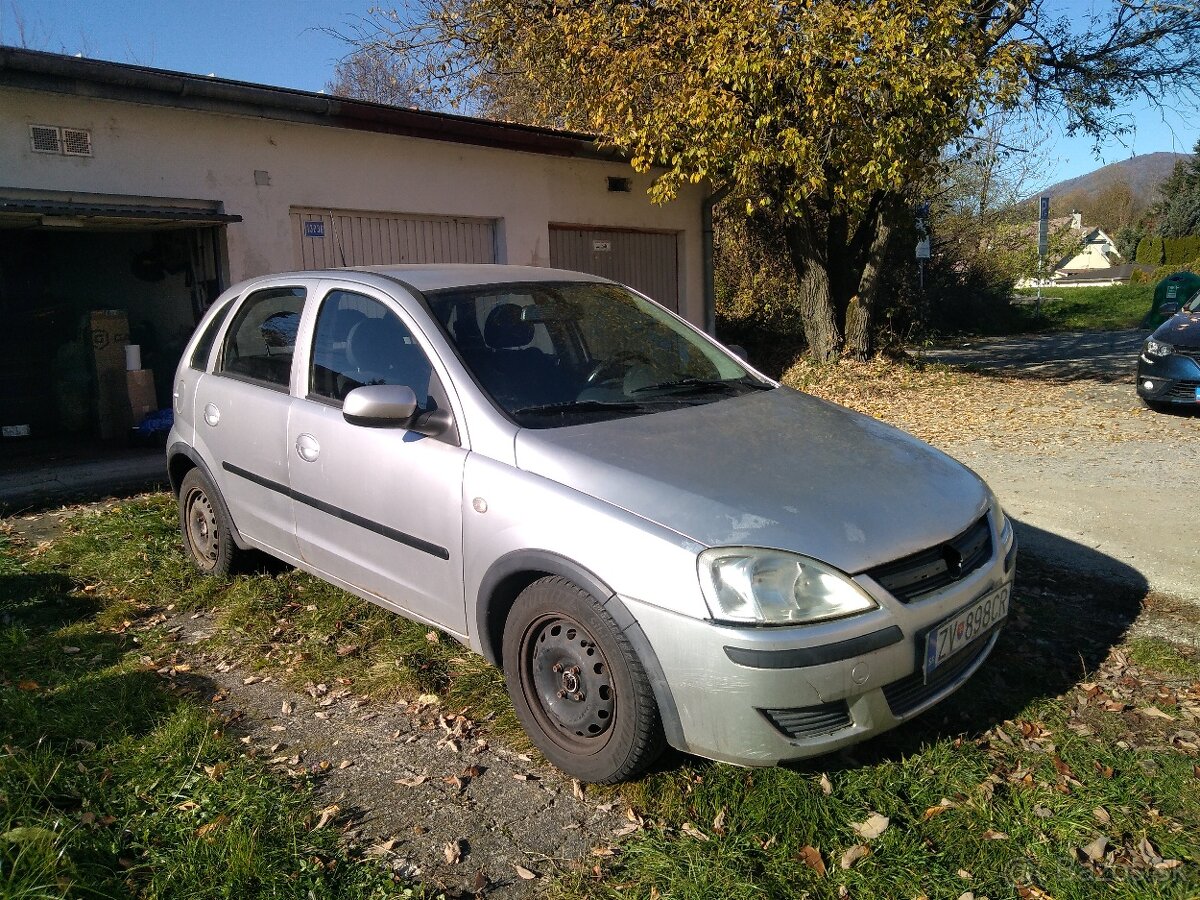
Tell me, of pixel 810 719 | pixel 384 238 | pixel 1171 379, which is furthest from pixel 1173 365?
pixel 810 719

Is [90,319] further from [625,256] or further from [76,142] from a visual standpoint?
[625,256]

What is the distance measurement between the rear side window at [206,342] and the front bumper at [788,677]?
11.0 feet

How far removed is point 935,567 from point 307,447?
2655 millimetres

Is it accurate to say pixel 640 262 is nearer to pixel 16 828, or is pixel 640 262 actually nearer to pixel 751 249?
pixel 751 249

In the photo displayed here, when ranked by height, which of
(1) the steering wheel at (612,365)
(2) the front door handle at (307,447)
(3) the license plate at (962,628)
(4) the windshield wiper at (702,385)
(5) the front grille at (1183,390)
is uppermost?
(1) the steering wheel at (612,365)

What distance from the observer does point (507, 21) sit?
12.7 m

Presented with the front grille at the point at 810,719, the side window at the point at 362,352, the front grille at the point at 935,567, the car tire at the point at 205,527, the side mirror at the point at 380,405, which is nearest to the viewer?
the front grille at the point at 810,719

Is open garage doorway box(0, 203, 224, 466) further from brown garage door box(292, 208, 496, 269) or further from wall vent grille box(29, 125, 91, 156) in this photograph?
brown garage door box(292, 208, 496, 269)

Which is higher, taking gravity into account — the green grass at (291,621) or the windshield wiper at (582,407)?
the windshield wiper at (582,407)

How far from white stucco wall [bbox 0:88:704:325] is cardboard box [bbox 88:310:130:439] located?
69.4 inches

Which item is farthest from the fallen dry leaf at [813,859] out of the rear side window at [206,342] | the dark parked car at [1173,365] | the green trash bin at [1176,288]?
the green trash bin at [1176,288]

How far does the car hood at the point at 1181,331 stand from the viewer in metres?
9.27

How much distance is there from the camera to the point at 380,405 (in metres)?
3.44

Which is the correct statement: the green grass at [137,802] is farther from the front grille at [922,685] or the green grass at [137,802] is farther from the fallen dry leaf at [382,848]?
the front grille at [922,685]
